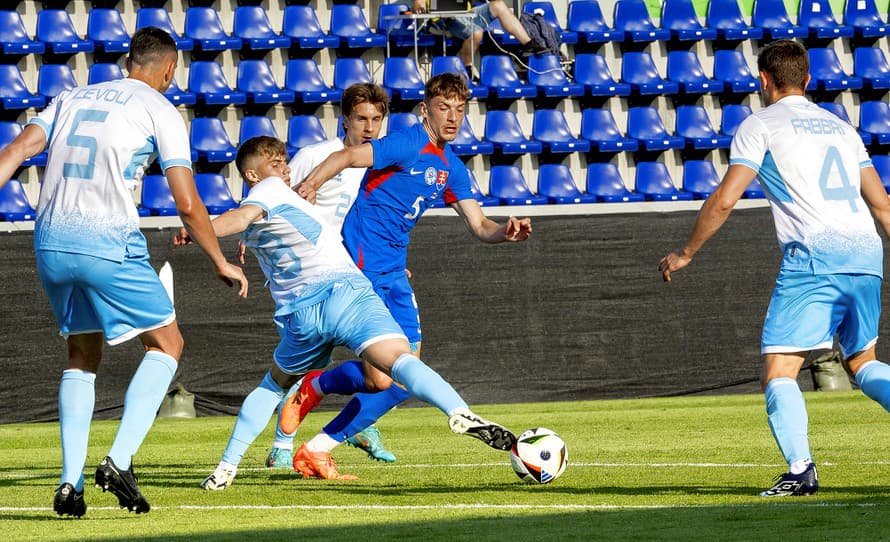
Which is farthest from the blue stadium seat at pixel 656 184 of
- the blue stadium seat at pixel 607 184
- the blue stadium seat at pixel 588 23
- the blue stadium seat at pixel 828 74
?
the blue stadium seat at pixel 828 74

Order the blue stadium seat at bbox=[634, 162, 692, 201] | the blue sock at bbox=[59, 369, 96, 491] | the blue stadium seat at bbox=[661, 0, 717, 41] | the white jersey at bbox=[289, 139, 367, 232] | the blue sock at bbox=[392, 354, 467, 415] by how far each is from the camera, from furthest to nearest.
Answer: the blue stadium seat at bbox=[661, 0, 717, 41], the blue stadium seat at bbox=[634, 162, 692, 201], the white jersey at bbox=[289, 139, 367, 232], the blue sock at bbox=[392, 354, 467, 415], the blue sock at bbox=[59, 369, 96, 491]

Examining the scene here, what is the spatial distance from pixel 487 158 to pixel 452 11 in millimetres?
2185

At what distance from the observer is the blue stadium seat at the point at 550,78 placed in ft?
54.4

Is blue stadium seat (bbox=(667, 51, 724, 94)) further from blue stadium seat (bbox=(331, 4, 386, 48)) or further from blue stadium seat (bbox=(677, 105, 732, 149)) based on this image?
blue stadium seat (bbox=(331, 4, 386, 48))

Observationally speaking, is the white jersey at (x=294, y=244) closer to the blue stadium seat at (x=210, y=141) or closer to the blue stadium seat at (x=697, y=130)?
the blue stadium seat at (x=210, y=141)

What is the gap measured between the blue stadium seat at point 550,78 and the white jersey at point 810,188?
11070 mm

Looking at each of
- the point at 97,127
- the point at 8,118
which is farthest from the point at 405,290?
the point at 8,118

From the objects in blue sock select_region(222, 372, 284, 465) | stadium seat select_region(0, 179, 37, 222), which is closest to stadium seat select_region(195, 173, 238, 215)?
stadium seat select_region(0, 179, 37, 222)

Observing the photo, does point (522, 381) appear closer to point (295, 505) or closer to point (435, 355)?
point (435, 355)

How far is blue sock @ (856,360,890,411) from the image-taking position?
5398mm

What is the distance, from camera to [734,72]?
56.6ft

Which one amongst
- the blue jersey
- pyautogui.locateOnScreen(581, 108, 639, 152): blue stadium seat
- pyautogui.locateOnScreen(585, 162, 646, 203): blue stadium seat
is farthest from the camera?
pyautogui.locateOnScreen(581, 108, 639, 152): blue stadium seat

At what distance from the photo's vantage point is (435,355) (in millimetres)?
12492

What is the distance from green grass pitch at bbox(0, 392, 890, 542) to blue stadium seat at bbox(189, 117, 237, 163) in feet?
18.7
